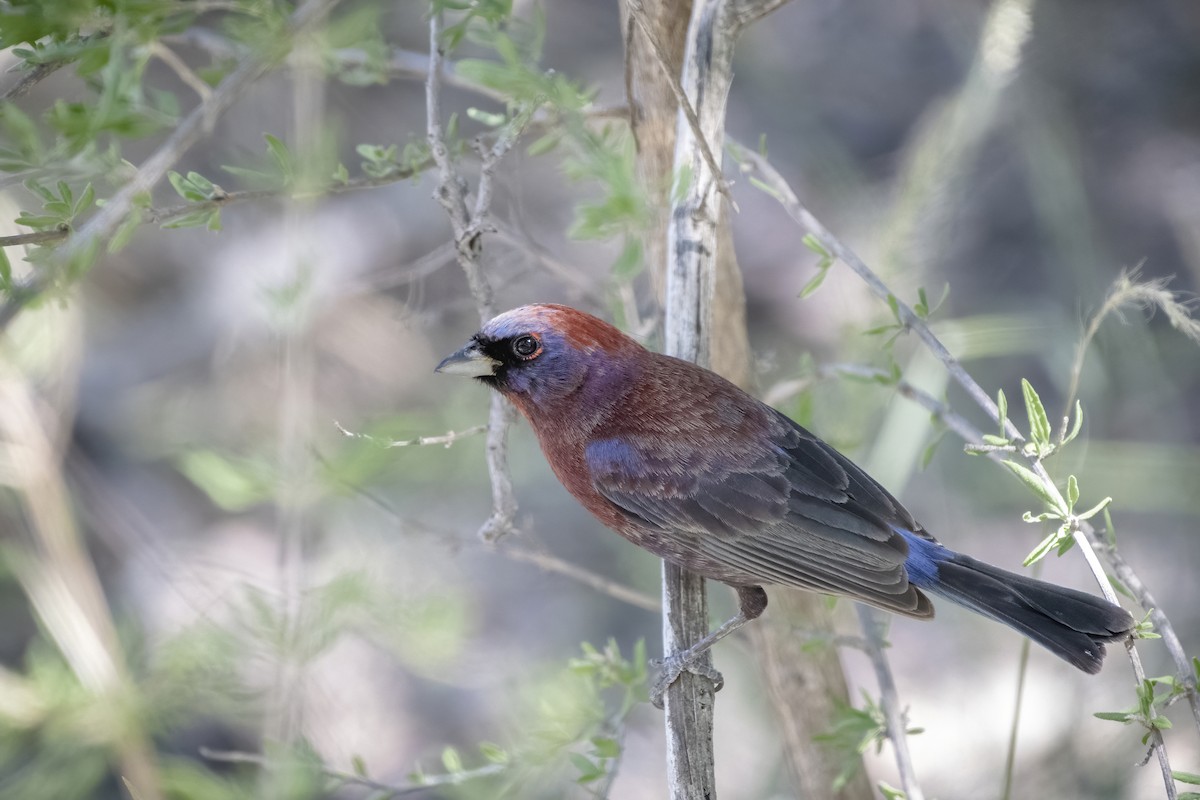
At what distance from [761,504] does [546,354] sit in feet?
2.63

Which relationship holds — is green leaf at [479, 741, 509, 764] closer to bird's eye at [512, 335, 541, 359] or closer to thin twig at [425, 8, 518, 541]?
thin twig at [425, 8, 518, 541]

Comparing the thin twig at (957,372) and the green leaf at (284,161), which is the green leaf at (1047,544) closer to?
the thin twig at (957,372)

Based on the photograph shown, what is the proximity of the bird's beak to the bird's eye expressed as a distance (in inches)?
2.9

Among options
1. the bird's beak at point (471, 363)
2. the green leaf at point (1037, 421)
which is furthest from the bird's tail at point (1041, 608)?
the bird's beak at point (471, 363)

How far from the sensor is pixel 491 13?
2.35 metres

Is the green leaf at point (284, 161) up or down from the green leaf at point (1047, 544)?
up

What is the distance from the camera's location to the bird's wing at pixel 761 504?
119 inches

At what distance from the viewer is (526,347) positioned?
319cm

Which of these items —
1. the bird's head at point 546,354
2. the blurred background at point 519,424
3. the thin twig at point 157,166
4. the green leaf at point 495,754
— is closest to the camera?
the thin twig at point 157,166

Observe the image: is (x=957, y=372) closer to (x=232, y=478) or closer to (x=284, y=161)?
(x=284, y=161)

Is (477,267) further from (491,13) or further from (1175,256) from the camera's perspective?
(1175,256)

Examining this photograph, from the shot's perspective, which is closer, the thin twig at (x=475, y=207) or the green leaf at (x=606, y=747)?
the thin twig at (x=475, y=207)

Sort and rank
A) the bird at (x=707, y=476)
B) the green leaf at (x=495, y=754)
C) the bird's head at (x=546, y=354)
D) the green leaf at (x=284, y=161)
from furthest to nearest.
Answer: the bird's head at (x=546, y=354)
the bird at (x=707, y=476)
the green leaf at (x=495, y=754)
the green leaf at (x=284, y=161)

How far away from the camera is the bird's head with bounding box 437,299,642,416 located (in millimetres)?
3154
